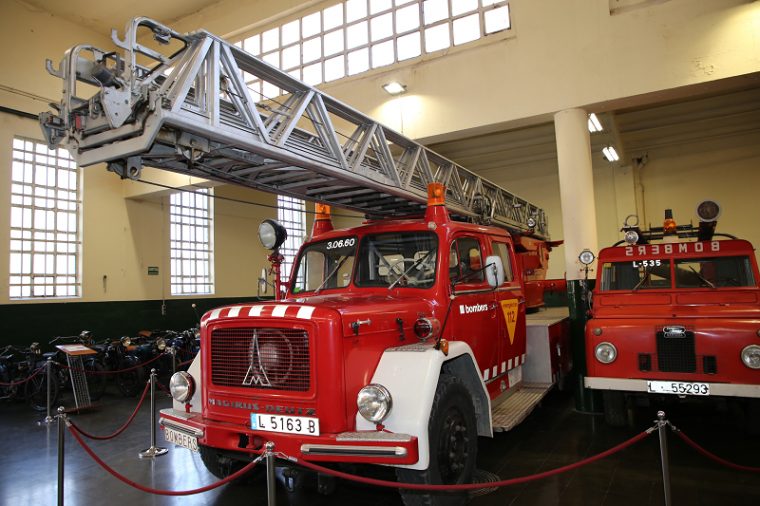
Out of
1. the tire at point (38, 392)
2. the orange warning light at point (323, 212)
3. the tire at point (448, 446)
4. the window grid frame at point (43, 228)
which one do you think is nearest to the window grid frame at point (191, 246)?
the window grid frame at point (43, 228)

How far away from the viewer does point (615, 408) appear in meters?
4.98

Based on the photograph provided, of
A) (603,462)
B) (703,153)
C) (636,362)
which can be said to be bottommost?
(603,462)

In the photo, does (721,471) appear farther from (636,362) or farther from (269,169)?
(269,169)

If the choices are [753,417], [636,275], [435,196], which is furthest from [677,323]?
[435,196]

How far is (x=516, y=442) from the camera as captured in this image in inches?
188

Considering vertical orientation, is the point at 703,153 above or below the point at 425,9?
below

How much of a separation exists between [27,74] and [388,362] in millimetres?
9661

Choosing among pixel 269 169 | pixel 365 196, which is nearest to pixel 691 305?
pixel 365 196

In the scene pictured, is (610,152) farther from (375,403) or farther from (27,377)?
(27,377)

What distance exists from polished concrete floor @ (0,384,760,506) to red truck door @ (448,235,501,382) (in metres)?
0.87

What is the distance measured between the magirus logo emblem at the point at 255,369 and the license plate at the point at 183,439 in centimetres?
53

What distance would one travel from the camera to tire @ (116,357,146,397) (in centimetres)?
815

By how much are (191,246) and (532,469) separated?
33.6 ft

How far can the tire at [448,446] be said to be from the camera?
288cm
